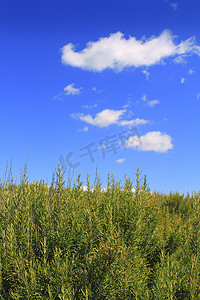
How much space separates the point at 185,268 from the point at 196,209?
1.12m

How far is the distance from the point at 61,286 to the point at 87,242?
74cm

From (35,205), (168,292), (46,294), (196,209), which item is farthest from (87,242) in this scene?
(196,209)

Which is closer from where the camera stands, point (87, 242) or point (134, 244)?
point (87, 242)

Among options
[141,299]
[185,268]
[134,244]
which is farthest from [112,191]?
[141,299]

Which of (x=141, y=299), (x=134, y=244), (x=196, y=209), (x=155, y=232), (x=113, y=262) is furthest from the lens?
(x=155, y=232)

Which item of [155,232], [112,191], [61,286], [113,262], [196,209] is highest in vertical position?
[112,191]

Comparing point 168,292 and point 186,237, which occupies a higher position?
point 186,237

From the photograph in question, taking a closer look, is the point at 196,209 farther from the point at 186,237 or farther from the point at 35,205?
the point at 35,205

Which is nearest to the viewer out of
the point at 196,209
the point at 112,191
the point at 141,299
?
the point at 141,299

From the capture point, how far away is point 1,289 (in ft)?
13.2

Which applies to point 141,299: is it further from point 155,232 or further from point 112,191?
point 112,191

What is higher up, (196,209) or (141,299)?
(196,209)

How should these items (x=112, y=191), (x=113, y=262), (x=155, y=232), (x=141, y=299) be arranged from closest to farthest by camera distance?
(x=113, y=262) < (x=141, y=299) < (x=155, y=232) < (x=112, y=191)

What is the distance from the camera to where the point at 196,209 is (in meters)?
5.09
